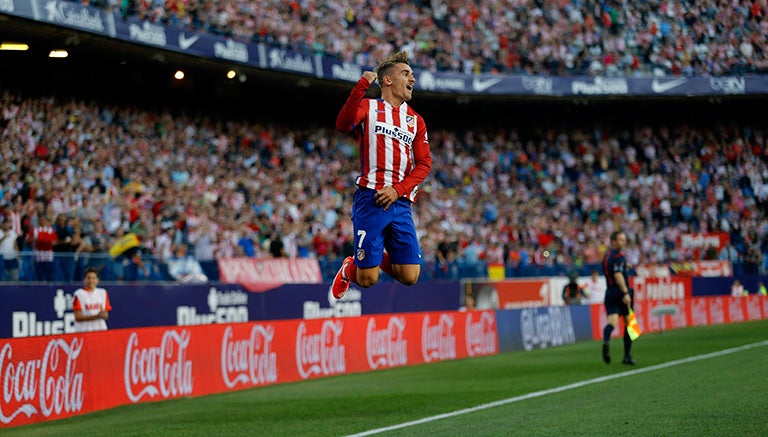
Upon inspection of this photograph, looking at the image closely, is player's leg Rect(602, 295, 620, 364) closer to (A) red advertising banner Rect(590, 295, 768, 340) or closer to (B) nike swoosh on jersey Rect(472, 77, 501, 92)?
Answer: (A) red advertising banner Rect(590, 295, 768, 340)

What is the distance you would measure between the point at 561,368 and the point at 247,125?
17151 mm

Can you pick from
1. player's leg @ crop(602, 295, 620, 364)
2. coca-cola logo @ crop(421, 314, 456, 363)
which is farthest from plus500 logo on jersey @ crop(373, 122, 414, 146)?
coca-cola logo @ crop(421, 314, 456, 363)

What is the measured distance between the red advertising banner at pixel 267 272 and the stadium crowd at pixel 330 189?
42 cm

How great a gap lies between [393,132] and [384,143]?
12 cm

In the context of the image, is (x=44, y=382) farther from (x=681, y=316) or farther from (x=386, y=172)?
(x=681, y=316)

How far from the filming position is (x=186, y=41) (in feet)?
90.2

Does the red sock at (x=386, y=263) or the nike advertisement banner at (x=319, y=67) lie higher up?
the nike advertisement banner at (x=319, y=67)

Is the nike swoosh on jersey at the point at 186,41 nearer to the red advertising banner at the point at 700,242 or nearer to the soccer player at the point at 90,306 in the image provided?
the soccer player at the point at 90,306

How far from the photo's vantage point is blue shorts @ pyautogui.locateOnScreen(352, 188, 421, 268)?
29.3ft

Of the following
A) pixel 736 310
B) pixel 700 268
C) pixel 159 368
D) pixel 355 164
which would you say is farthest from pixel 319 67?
pixel 159 368

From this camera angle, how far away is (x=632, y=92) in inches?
1565

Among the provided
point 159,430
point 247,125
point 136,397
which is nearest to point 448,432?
point 159,430

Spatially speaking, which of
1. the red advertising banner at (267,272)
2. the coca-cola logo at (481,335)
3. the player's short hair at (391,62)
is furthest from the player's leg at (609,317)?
the player's short hair at (391,62)

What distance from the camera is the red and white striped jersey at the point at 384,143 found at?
352 inches
